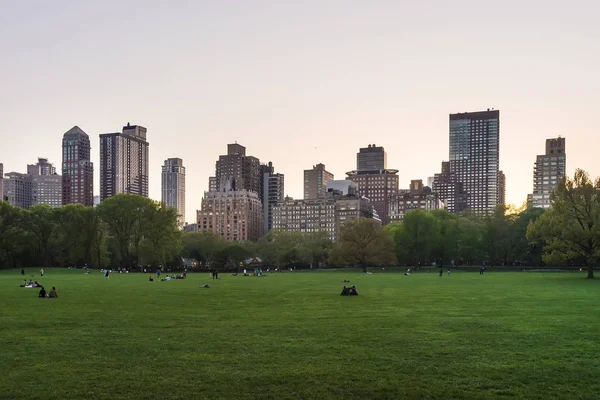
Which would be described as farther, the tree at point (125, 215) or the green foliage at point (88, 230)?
the tree at point (125, 215)

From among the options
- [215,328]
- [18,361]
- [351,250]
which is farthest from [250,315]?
[351,250]

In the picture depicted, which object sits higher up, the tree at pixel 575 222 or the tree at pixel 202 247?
the tree at pixel 575 222

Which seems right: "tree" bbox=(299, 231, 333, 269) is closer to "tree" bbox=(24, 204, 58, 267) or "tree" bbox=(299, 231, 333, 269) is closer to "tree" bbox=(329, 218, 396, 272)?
"tree" bbox=(329, 218, 396, 272)

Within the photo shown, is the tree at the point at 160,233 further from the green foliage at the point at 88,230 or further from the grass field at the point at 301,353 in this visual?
the grass field at the point at 301,353

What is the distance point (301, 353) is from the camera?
1661 cm

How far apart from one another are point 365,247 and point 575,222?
50138 mm

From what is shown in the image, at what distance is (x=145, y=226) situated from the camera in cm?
11394

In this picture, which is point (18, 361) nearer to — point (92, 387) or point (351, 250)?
point (92, 387)

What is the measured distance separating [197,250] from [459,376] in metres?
134

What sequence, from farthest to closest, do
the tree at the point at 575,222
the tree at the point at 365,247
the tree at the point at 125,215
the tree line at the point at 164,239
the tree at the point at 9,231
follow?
the tree at the point at 125,215
the tree line at the point at 164,239
the tree at the point at 365,247
the tree at the point at 9,231
the tree at the point at 575,222

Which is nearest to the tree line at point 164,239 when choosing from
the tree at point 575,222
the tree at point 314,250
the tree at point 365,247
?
the tree at point 365,247

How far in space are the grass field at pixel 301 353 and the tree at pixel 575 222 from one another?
40.6 meters

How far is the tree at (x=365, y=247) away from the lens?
365ft

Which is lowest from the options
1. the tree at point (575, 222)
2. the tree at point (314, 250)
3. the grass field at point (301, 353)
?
the tree at point (314, 250)
